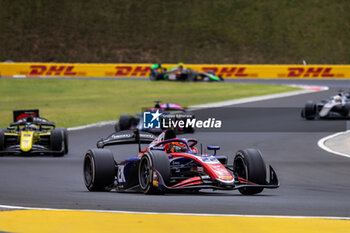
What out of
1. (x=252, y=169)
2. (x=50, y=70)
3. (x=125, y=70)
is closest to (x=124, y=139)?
(x=252, y=169)

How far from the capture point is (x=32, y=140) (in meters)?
18.0

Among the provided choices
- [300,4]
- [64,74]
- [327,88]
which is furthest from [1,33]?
[327,88]

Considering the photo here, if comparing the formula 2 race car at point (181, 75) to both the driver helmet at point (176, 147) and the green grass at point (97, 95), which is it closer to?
the green grass at point (97, 95)

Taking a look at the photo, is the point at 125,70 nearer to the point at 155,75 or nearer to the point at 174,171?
the point at 155,75

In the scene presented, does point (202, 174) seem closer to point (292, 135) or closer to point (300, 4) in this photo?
point (292, 135)

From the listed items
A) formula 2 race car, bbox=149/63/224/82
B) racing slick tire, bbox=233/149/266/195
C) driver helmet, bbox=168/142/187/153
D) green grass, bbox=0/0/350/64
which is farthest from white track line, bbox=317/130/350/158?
green grass, bbox=0/0/350/64

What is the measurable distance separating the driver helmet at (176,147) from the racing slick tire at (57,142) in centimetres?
694

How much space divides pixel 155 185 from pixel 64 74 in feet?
147

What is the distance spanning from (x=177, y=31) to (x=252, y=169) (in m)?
59.8

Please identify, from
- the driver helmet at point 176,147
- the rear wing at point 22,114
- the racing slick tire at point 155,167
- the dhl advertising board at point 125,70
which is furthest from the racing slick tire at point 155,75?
the racing slick tire at point 155,167

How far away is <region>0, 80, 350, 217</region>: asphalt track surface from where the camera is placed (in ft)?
30.5

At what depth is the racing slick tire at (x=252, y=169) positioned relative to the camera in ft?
35.2

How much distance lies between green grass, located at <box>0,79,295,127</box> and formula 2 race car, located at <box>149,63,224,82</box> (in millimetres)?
690

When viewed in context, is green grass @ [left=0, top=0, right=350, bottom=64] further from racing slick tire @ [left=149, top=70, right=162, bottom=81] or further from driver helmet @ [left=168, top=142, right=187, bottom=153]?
driver helmet @ [left=168, top=142, right=187, bottom=153]
